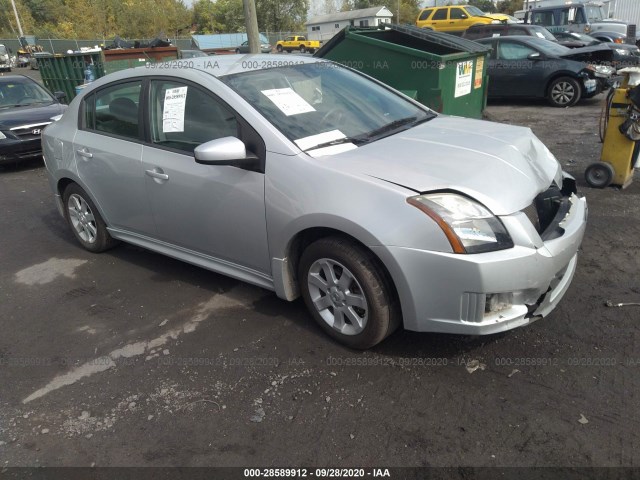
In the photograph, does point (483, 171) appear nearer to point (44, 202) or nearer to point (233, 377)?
point (233, 377)

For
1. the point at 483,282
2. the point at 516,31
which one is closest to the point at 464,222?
the point at 483,282

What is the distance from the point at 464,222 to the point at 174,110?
89.2 inches

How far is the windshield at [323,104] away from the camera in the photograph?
3.29m

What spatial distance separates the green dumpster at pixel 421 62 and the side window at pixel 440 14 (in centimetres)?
1840

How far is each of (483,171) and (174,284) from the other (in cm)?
265

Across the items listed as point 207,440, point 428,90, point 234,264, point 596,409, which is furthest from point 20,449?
point 428,90

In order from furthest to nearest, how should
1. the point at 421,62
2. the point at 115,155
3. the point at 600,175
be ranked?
the point at 421,62 → the point at 600,175 → the point at 115,155

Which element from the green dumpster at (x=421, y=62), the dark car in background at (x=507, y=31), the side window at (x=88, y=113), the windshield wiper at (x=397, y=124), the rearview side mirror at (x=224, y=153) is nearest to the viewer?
the rearview side mirror at (x=224, y=153)

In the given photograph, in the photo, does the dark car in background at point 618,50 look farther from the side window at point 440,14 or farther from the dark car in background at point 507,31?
the side window at point 440,14

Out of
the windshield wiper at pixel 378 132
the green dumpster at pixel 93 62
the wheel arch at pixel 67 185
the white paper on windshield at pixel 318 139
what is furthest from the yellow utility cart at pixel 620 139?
the green dumpster at pixel 93 62

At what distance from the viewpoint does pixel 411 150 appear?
3.11m

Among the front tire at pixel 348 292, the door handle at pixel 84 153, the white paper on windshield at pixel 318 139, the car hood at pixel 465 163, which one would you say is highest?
the white paper on windshield at pixel 318 139

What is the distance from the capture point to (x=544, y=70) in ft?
37.8

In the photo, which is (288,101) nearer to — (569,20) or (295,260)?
(295,260)
